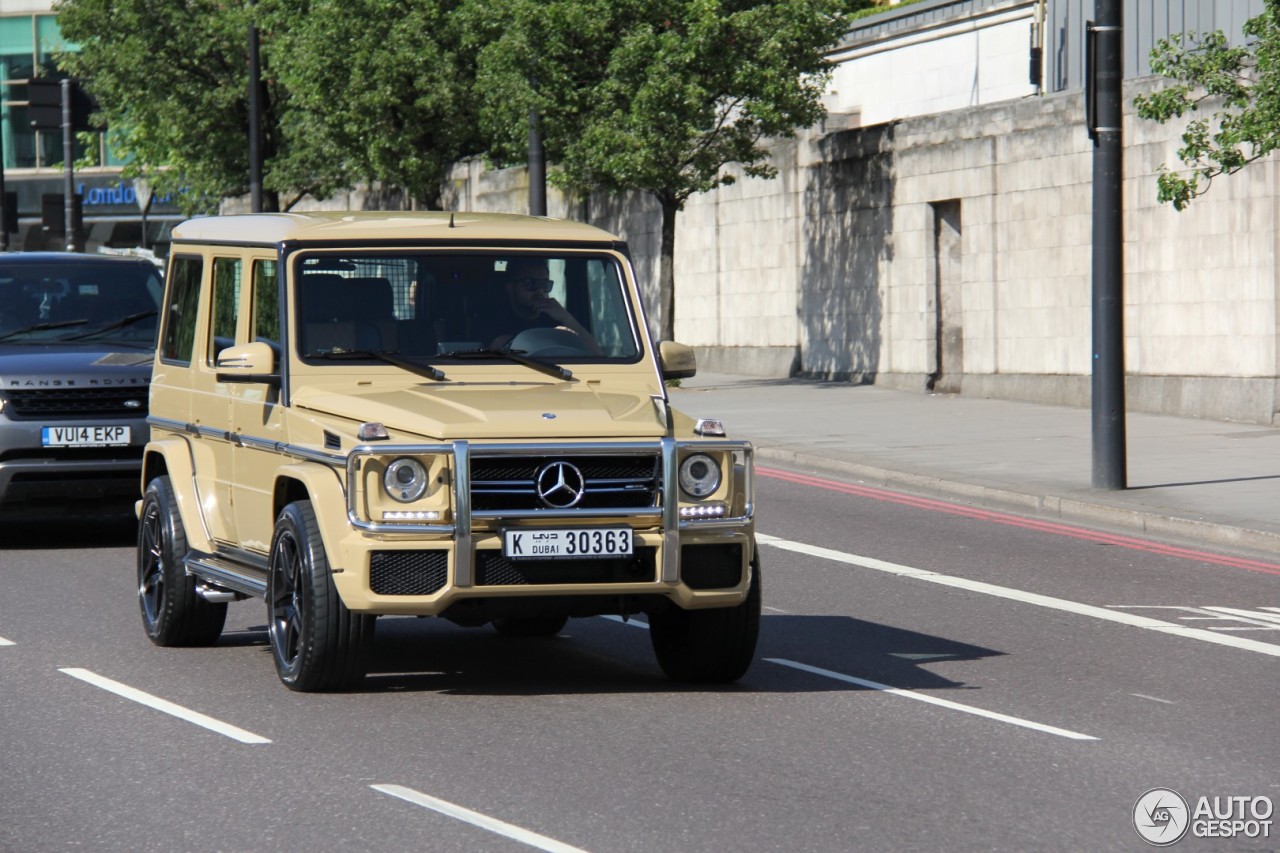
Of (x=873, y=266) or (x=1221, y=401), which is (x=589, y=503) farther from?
(x=873, y=266)

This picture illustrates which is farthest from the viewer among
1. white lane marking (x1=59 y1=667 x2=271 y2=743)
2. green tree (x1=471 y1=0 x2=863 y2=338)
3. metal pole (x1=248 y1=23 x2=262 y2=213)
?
metal pole (x1=248 y1=23 x2=262 y2=213)

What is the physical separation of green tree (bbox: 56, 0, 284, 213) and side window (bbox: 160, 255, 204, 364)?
3226 cm

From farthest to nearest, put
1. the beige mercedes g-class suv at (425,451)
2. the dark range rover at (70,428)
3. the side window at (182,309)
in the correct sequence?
A: the dark range rover at (70,428) < the side window at (182,309) < the beige mercedes g-class suv at (425,451)

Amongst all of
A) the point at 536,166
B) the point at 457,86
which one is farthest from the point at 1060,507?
the point at 457,86

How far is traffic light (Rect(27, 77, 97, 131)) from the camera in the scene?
127 feet

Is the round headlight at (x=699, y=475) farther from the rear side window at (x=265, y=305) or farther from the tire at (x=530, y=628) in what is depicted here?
the tire at (x=530, y=628)

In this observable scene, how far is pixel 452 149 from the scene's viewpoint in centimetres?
3828

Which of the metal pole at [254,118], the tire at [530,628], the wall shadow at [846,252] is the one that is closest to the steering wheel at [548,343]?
the tire at [530,628]

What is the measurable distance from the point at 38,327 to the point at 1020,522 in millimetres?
7071

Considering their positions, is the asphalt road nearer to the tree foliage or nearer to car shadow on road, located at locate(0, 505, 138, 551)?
car shadow on road, located at locate(0, 505, 138, 551)

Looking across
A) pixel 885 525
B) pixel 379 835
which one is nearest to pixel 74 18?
pixel 885 525

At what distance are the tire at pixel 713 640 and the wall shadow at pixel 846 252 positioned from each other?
19.4 metres

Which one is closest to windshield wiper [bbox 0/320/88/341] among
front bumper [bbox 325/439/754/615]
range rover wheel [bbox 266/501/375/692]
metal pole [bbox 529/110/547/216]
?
range rover wheel [bbox 266/501/375/692]

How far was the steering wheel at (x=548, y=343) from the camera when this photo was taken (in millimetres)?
9031
